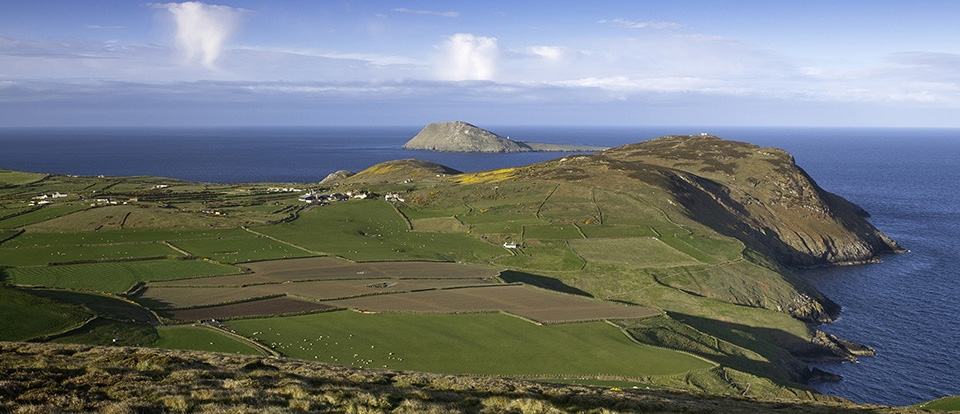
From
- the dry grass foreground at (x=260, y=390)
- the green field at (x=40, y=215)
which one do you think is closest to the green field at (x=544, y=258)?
the dry grass foreground at (x=260, y=390)

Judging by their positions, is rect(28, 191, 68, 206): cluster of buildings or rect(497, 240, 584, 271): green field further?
rect(28, 191, 68, 206): cluster of buildings

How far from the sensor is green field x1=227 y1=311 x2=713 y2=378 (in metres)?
46.4

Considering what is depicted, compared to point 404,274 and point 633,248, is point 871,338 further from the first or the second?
point 404,274

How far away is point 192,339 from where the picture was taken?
156 ft

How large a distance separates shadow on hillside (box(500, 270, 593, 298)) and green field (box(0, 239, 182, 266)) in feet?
136

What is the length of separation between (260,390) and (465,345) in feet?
93.4

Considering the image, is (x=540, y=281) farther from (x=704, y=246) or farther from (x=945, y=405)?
(x=945, y=405)

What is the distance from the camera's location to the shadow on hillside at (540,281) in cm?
7669

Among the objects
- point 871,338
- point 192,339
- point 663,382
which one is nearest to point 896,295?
point 871,338

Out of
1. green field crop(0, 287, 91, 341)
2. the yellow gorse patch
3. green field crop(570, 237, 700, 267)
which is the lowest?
green field crop(570, 237, 700, 267)

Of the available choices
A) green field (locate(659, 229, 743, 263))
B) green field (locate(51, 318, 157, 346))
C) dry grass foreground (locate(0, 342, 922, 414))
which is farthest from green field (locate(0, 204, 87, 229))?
green field (locate(659, 229, 743, 263))

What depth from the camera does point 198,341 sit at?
47.3 meters

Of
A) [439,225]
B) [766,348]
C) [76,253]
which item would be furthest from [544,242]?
[76,253]

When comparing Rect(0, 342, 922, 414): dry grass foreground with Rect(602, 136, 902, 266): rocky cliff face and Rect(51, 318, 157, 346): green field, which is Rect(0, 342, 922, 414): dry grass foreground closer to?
Rect(51, 318, 157, 346): green field
